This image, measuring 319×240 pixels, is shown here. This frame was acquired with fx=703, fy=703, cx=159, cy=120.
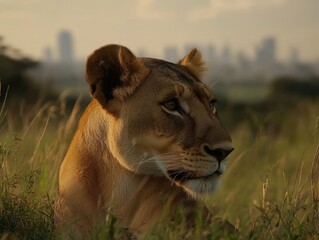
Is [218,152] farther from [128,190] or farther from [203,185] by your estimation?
[128,190]

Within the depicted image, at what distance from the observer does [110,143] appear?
11.3 feet

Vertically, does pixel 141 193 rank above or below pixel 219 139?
below

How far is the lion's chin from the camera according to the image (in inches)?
134

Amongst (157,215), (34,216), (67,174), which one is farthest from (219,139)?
(34,216)

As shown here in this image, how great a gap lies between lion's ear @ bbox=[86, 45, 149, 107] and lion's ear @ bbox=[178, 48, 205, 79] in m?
0.55

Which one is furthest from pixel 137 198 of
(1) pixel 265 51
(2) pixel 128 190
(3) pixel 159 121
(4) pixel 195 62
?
(1) pixel 265 51

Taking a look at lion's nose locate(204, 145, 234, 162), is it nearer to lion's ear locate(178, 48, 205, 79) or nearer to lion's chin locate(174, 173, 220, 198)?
lion's chin locate(174, 173, 220, 198)

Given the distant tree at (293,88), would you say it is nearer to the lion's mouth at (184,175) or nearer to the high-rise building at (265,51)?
the lion's mouth at (184,175)

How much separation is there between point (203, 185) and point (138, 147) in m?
0.36

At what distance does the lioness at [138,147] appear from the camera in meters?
3.40

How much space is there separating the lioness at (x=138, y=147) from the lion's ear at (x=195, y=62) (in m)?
0.44

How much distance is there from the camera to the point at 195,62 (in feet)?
13.6

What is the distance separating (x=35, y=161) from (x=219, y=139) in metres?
2.21

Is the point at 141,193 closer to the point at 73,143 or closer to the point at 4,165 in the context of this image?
the point at 73,143
